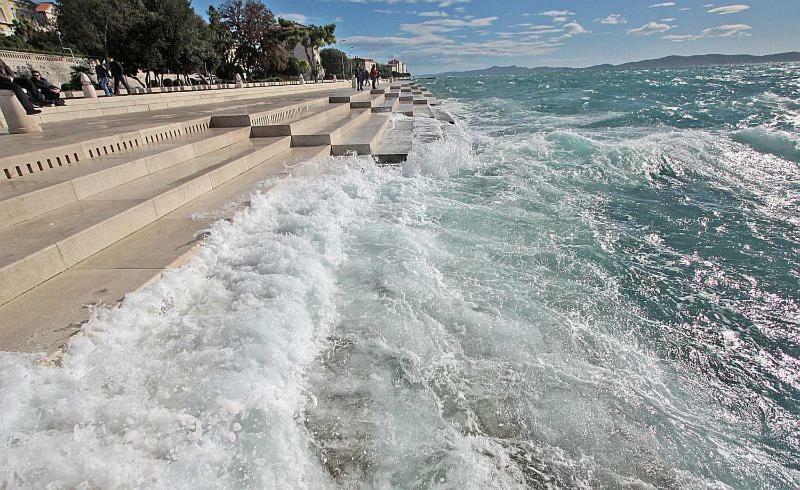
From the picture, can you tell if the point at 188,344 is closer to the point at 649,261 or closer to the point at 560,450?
the point at 560,450

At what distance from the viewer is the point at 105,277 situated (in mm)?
2773

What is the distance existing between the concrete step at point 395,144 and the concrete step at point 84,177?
3266 mm

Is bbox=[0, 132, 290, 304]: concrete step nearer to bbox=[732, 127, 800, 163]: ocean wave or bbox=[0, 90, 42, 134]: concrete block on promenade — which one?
bbox=[0, 90, 42, 134]: concrete block on promenade

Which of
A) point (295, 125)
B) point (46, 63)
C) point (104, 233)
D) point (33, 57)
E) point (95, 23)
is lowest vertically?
point (104, 233)

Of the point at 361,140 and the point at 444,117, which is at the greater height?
the point at 444,117

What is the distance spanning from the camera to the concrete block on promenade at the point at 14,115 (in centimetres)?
620

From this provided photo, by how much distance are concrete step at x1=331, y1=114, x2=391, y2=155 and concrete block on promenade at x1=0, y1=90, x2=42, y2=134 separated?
5.13 meters

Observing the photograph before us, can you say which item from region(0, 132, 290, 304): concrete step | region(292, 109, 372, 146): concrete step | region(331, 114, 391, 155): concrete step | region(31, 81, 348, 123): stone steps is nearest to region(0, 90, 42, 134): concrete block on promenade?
region(31, 81, 348, 123): stone steps

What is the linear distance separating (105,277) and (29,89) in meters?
9.59

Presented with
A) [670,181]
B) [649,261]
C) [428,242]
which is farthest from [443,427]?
[670,181]

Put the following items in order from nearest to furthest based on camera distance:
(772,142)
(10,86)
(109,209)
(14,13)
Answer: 1. (109,209)
2. (10,86)
3. (772,142)
4. (14,13)

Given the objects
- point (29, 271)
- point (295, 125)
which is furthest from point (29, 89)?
point (29, 271)

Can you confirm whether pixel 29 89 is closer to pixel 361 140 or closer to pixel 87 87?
pixel 87 87

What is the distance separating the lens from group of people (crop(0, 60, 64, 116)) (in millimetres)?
7075
